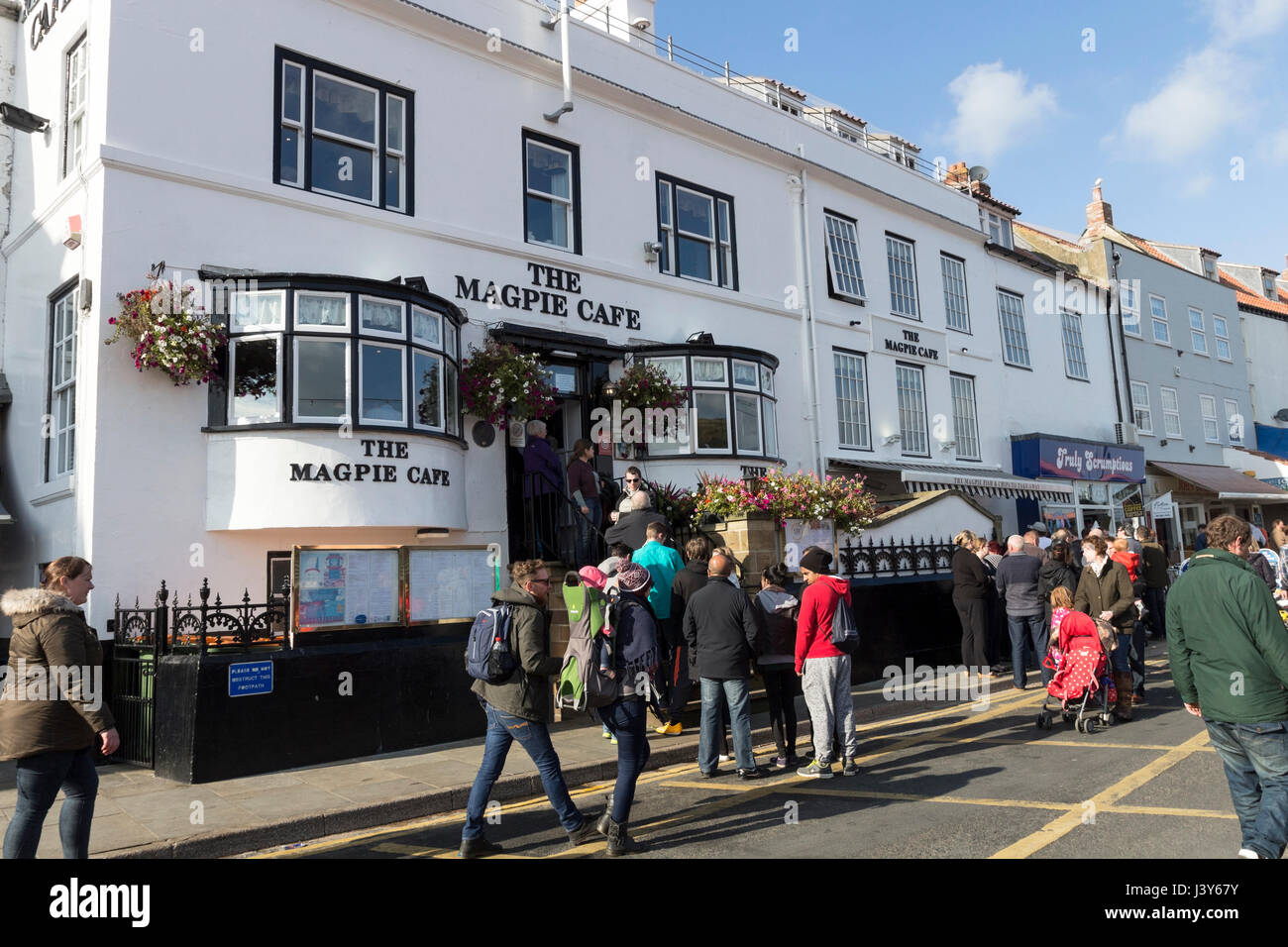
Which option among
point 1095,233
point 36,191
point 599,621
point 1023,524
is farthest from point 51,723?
point 1095,233

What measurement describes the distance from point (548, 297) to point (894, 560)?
21.2 feet

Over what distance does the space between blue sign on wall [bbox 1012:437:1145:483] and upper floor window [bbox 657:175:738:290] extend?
9665 millimetres

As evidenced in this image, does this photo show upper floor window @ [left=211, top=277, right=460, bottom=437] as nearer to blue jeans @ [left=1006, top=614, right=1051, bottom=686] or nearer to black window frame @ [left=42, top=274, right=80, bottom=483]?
black window frame @ [left=42, top=274, right=80, bottom=483]

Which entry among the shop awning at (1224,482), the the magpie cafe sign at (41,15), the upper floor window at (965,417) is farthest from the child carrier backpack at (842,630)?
the shop awning at (1224,482)

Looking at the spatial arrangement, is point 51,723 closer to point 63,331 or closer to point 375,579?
point 375,579

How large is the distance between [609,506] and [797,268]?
724cm

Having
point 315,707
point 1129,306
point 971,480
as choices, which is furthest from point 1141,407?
point 315,707

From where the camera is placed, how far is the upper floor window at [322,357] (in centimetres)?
1038

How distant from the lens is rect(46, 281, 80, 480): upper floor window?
10836mm

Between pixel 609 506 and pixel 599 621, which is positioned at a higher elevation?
pixel 609 506

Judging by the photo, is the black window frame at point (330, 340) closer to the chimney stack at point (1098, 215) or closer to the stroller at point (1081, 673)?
the stroller at point (1081, 673)

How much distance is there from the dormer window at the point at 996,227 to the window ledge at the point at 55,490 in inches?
801
